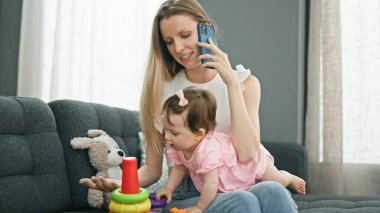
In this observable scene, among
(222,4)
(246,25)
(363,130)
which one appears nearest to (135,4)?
(222,4)

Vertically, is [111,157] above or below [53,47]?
below

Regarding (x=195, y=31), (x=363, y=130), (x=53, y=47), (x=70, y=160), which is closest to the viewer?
(x=195, y=31)

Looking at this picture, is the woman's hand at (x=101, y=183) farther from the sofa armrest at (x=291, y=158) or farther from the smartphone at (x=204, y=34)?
the sofa armrest at (x=291, y=158)

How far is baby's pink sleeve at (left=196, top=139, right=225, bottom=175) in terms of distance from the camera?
4.24 feet

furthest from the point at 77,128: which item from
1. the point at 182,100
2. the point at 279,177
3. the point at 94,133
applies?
the point at 279,177

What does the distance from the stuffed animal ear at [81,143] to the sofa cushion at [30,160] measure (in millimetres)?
55

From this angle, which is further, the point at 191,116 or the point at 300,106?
the point at 300,106

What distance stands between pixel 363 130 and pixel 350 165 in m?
0.24

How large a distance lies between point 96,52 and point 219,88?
65.3 inches

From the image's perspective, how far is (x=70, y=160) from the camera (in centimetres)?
170

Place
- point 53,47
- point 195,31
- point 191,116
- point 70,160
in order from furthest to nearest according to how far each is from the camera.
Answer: point 53,47, point 70,160, point 195,31, point 191,116

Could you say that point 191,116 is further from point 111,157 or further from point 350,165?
point 350,165

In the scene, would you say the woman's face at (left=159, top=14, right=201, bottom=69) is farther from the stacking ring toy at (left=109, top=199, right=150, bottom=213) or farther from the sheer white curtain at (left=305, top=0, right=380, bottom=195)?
the sheer white curtain at (left=305, top=0, right=380, bottom=195)

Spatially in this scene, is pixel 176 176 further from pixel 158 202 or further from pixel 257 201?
pixel 257 201
